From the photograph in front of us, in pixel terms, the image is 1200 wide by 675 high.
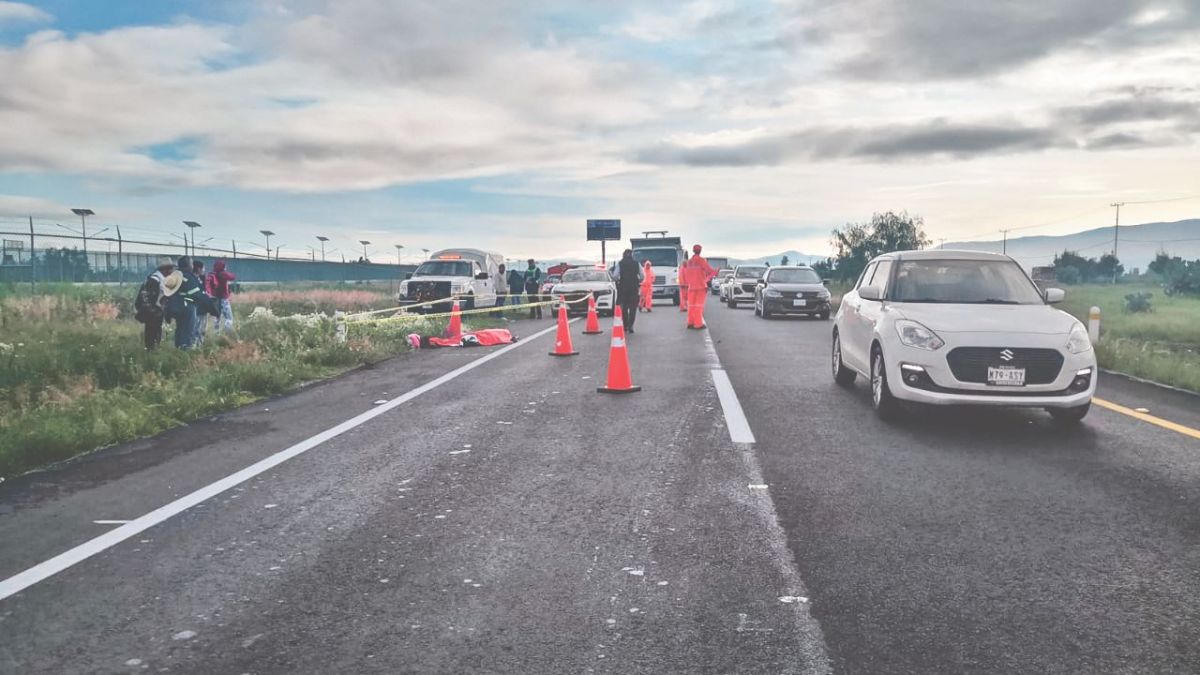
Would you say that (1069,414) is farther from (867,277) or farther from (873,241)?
(873,241)

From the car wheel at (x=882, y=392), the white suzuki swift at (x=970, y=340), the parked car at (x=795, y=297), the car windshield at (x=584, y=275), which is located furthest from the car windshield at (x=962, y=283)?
the car windshield at (x=584, y=275)

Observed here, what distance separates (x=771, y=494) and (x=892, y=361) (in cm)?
313

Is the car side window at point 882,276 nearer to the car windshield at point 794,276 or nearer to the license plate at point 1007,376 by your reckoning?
the license plate at point 1007,376

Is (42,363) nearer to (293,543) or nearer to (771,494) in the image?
(293,543)

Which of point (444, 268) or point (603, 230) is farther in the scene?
point (603, 230)

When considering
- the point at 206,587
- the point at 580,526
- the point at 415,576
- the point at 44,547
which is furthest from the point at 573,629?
the point at 44,547

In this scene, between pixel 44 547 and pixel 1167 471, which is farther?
pixel 1167 471

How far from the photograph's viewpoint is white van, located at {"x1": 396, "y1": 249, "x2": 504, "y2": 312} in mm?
26641

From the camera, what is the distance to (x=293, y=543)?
4.88 metres

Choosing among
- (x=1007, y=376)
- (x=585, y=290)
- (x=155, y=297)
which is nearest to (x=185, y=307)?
(x=155, y=297)

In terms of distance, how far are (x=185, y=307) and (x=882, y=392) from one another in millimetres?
11036

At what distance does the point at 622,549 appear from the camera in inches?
186

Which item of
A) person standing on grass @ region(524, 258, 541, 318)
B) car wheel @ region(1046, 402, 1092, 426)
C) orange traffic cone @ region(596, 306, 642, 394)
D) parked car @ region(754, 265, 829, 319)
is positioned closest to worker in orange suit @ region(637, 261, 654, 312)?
person standing on grass @ region(524, 258, 541, 318)

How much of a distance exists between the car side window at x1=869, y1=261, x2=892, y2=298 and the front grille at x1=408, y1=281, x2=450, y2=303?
18058 millimetres
